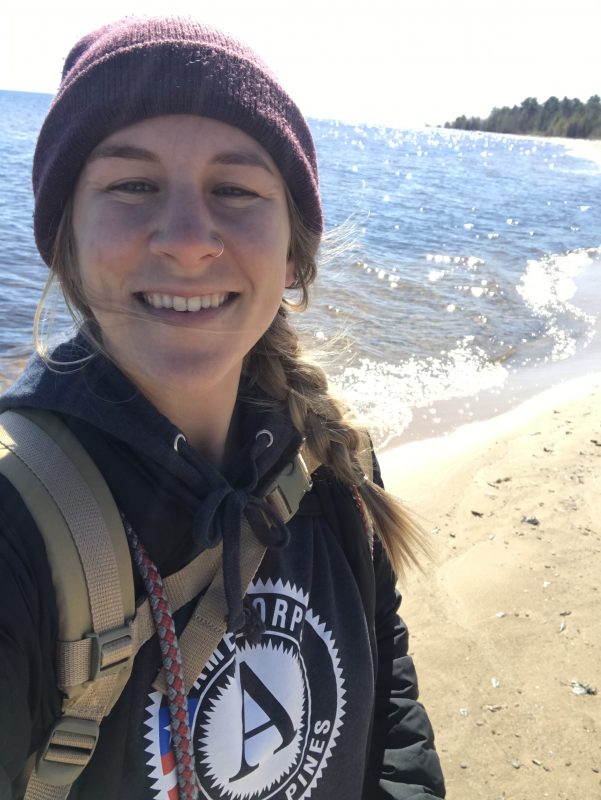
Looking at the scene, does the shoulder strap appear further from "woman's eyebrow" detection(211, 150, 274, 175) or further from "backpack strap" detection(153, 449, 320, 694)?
"woman's eyebrow" detection(211, 150, 274, 175)

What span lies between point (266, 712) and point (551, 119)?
99.7m

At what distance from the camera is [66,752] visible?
44.5 inches

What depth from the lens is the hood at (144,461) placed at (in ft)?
4.26

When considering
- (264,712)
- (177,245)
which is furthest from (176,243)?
(264,712)

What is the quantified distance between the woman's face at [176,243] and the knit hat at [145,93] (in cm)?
3

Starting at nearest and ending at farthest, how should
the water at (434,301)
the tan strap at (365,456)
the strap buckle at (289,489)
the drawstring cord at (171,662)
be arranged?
the drawstring cord at (171,662) < the strap buckle at (289,489) < the tan strap at (365,456) < the water at (434,301)

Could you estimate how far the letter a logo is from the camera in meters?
1.40

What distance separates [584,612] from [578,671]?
428 mm

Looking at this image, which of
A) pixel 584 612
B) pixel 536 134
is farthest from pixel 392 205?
pixel 536 134

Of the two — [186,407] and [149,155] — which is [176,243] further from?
[186,407]

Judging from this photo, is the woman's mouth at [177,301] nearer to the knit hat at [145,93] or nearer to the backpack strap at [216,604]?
the knit hat at [145,93]

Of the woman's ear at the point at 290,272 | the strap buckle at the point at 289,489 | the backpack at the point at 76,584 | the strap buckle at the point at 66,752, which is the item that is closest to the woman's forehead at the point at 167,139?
the woman's ear at the point at 290,272

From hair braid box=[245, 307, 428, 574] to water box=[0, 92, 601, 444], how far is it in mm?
625

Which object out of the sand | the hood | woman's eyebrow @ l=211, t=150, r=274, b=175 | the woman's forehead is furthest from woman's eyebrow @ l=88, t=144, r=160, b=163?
the sand
